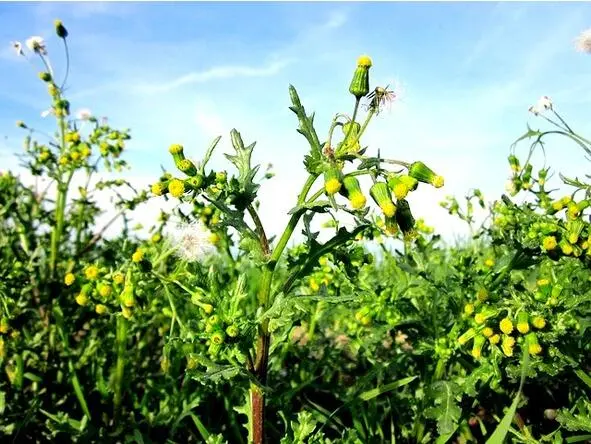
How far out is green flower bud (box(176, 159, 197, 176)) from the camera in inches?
77.9

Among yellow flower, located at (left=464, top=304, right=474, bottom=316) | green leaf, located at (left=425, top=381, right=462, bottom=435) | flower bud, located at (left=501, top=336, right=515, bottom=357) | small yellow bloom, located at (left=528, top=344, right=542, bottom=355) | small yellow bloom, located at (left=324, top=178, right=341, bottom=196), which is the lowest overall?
green leaf, located at (left=425, top=381, right=462, bottom=435)

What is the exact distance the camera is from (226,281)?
3326 millimetres

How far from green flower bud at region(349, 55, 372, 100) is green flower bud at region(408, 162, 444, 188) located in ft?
0.90

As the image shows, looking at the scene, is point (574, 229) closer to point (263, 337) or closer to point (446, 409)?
point (446, 409)

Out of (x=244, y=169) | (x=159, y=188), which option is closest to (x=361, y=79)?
(x=244, y=169)

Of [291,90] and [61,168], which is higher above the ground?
[61,168]

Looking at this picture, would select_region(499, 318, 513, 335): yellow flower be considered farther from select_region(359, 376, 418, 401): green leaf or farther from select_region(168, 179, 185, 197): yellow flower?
select_region(168, 179, 185, 197): yellow flower

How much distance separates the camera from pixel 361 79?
1.95m

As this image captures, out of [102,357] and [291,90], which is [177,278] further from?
[102,357]

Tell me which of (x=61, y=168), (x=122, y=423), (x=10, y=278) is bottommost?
(x=122, y=423)

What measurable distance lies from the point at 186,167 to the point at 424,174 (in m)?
0.72

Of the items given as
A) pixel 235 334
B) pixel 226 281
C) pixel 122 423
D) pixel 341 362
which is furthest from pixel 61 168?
pixel 235 334

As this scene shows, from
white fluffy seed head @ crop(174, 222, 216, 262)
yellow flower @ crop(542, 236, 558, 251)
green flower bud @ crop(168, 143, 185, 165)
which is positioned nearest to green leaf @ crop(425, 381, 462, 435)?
yellow flower @ crop(542, 236, 558, 251)

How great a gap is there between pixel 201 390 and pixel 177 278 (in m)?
0.89
